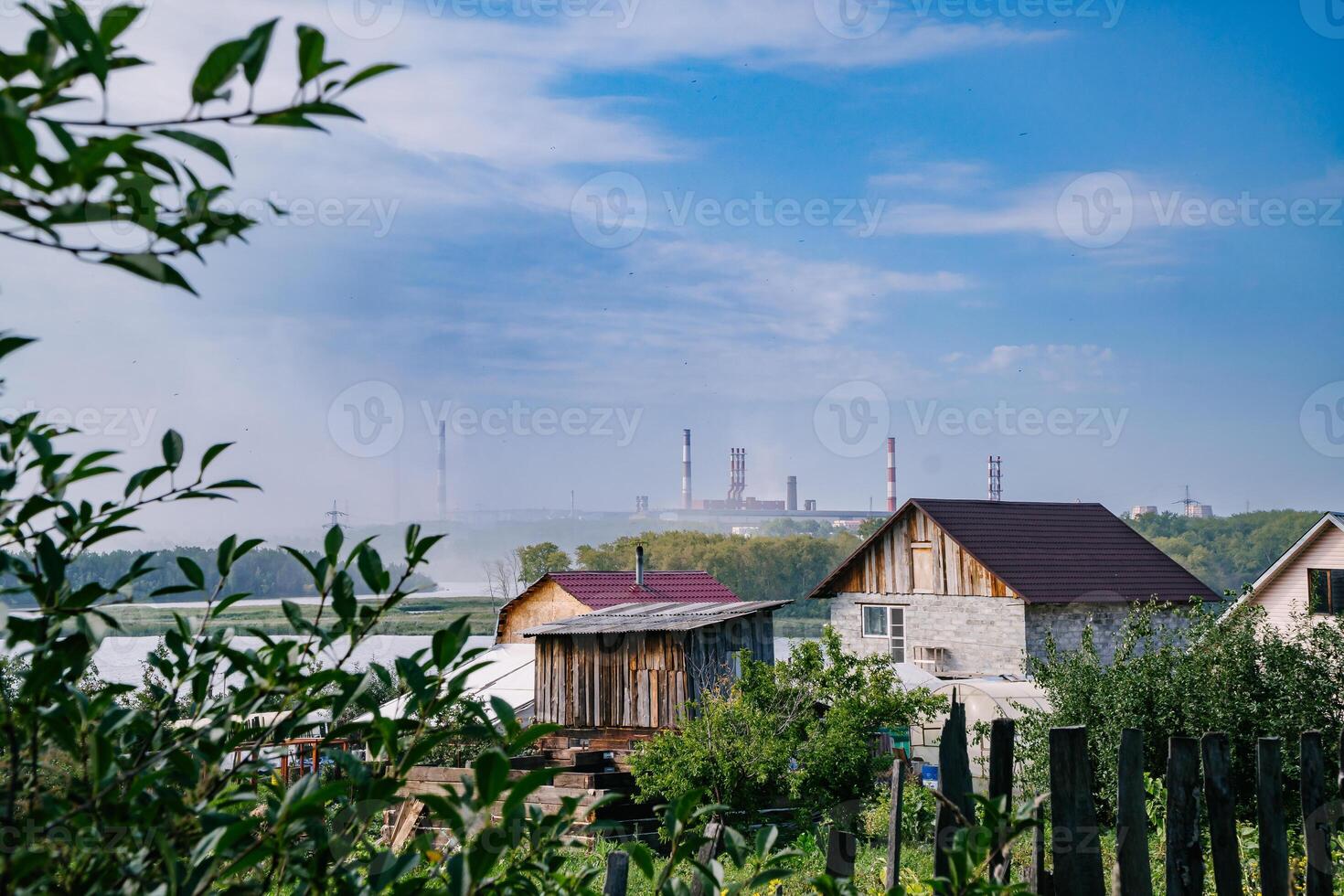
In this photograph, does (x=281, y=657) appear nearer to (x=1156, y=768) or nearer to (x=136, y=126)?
(x=136, y=126)

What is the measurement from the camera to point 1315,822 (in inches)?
135

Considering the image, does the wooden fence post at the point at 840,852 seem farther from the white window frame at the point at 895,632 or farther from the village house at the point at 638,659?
the white window frame at the point at 895,632

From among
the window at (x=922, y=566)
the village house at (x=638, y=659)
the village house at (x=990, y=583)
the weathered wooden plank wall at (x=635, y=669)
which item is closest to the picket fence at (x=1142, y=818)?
the village house at (x=638, y=659)

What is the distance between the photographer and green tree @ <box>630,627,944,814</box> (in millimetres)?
13016

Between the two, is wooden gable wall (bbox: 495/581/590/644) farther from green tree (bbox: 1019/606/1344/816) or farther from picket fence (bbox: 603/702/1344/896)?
picket fence (bbox: 603/702/1344/896)

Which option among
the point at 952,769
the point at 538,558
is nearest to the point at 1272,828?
the point at 952,769

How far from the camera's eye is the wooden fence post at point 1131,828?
9.96 feet

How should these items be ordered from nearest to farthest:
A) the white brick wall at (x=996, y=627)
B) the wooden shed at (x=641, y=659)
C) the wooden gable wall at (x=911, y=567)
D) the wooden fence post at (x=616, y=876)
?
the wooden fence post at (x=616, y=876)
the wooden shed at (x=641, y=659)
the white brick wall at (x=996, y=627)
the wooden gable wall at (x=911, y=567)

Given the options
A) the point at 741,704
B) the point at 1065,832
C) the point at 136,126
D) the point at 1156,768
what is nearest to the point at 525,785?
the point at 136,126

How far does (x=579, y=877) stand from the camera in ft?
5.23

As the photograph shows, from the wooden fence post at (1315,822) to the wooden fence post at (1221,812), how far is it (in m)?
0.36

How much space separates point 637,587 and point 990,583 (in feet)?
29.1

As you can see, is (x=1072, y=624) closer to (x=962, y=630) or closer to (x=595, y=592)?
(x=962, y=630)

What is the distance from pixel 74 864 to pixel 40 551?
39 centimetres
